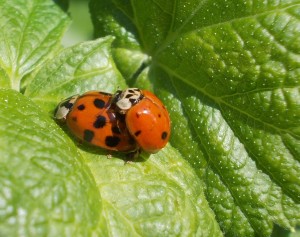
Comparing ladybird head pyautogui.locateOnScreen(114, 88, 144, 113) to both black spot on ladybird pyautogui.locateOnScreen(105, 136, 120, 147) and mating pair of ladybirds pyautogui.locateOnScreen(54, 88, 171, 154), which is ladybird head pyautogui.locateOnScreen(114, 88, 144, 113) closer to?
mating pair of ladybirds pyautogui.locateOnScreen(54, 88, 171, 154)

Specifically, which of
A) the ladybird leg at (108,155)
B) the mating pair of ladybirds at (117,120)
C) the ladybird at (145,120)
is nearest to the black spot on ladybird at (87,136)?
the mating pair of ladybirds at (117,120)

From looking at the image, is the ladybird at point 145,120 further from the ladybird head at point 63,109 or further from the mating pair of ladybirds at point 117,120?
the ladybird head at point 63,109

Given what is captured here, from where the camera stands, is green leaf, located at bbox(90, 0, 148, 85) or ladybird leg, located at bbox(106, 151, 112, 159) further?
green leaf, located at bbox(90, 0, 148, 85)

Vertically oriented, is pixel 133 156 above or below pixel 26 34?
below

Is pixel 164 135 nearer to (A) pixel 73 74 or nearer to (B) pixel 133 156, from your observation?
(B) pixel 133 156

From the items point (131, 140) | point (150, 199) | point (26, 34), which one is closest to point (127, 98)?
point (131, 140)

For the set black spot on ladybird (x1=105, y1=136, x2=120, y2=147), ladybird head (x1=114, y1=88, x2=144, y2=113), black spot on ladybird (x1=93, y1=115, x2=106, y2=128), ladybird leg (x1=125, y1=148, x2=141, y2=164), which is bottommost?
ladybird leg (x1=125, y1=148, x2=141, y2=164)

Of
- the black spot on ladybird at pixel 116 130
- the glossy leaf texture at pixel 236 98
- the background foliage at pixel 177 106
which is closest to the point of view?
the background foliage at pixel 177 106

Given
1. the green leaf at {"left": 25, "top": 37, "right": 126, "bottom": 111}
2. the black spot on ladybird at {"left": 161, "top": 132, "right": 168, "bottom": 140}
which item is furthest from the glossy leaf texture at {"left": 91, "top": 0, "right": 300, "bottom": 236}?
the green leaf at {"left": 25, "top": 37, "right": 126, "bottom": 111}
